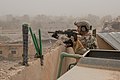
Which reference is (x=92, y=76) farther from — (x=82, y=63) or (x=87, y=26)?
(x=87, y=26)

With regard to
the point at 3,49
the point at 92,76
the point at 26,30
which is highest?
the point at 26,30

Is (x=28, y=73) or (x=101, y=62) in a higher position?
(x=101, y=62)

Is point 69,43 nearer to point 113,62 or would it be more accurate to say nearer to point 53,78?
point 53,78

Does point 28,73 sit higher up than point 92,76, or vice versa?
point 92,76

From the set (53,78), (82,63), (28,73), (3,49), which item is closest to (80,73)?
(82,63)

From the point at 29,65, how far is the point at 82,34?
113cm

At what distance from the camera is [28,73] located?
3.81 meters

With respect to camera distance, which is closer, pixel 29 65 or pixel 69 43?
pixel 29 65

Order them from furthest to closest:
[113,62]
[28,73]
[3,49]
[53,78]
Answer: [3,49] → [53,78] → [28,73] → [113,62]

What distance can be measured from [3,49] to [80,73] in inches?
818

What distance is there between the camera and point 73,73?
1960mm

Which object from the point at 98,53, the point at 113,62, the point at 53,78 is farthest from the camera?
the point at 53,78

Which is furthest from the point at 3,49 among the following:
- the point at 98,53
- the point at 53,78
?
the point at 98,53

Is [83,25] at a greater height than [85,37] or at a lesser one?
greater
